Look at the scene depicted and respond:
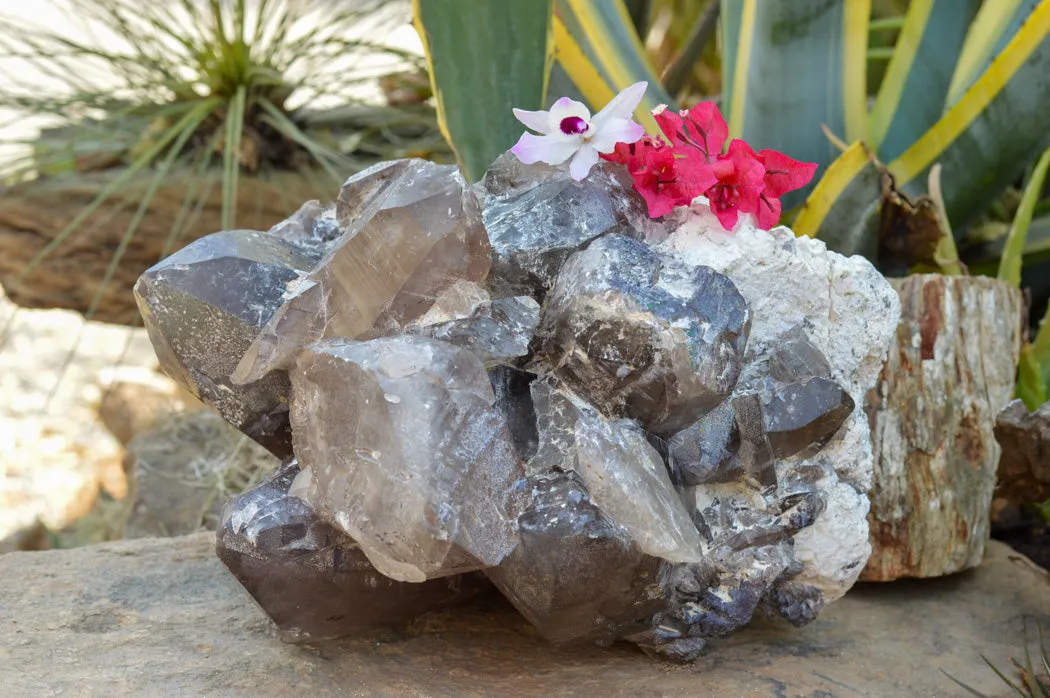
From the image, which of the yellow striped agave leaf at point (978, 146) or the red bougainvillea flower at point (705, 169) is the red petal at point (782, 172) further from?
the yellow striped agave leaf at point (978, 146)

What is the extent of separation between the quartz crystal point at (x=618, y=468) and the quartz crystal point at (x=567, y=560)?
0.01 metres

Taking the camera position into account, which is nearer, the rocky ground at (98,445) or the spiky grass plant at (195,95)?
the rocky ground at (98,445)

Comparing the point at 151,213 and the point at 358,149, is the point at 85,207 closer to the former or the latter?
the point at 151,213

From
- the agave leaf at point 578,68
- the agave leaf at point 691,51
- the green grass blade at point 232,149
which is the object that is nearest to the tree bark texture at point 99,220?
the green grass blade at point 232,149

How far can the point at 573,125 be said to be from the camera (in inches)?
39.8

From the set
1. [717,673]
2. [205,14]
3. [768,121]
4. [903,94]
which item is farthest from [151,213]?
[717,673]

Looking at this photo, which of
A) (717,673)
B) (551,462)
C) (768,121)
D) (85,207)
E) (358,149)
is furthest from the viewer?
(358,149)

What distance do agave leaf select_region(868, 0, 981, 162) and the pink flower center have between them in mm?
739

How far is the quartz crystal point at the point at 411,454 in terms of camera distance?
0.81 m

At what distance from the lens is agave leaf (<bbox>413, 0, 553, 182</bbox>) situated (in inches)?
50.4

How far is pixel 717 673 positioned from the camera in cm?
103

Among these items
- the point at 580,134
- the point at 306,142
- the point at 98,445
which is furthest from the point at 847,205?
the point at 98,445

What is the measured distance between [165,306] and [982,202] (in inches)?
49.0

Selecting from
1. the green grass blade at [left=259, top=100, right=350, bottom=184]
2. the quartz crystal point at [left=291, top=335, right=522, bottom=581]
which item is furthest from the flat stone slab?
the green grass blade at [left=259, top=100, right=350, bottom=184]
